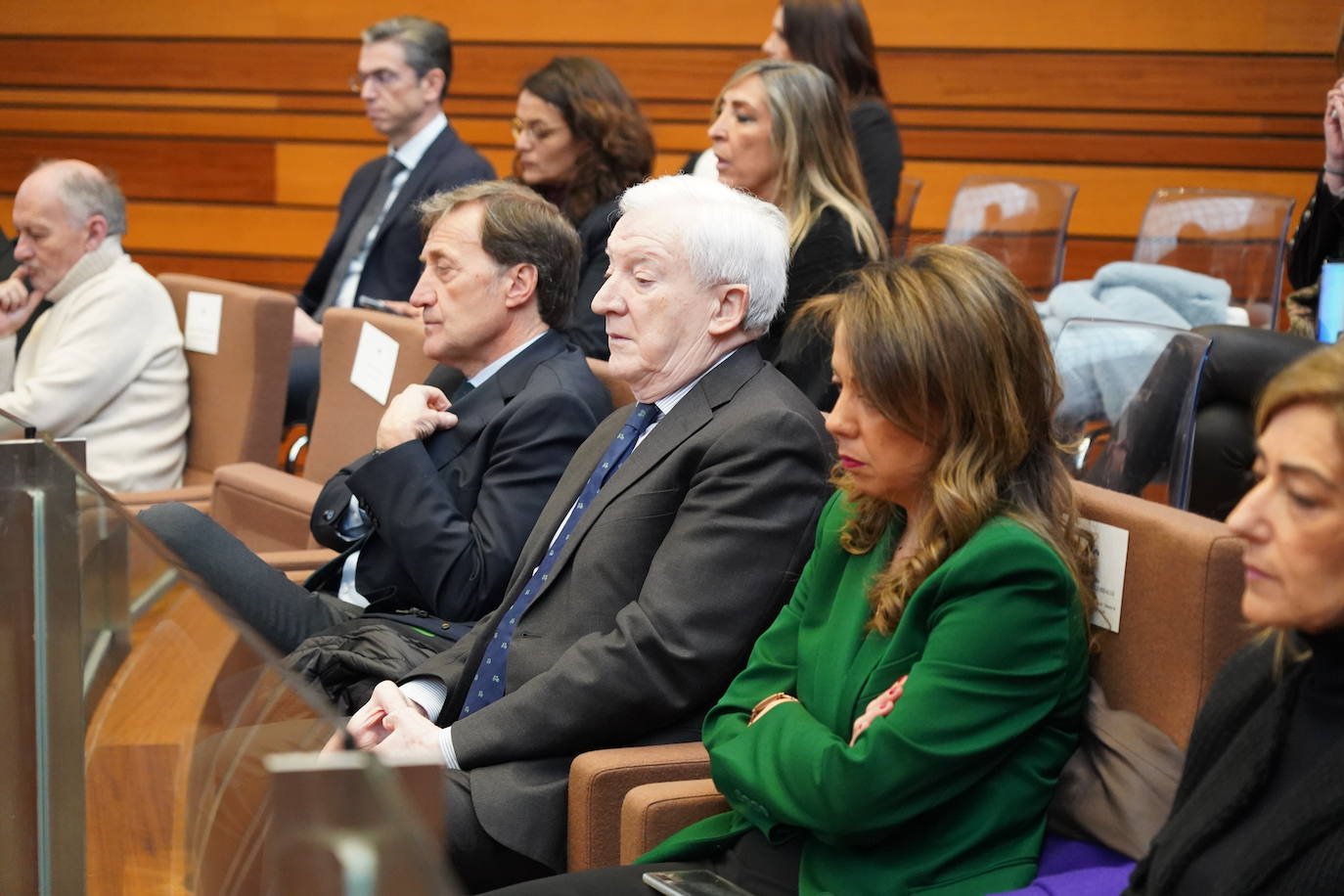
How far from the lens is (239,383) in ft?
12.6

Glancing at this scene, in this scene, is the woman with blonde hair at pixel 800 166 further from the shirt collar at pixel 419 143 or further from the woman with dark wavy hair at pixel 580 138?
the shirt collar at pixel 419 143

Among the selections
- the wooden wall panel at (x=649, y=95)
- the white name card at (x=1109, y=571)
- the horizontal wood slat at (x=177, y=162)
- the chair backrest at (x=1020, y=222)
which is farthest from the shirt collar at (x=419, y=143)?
the white name card at (x=1109, y=571)

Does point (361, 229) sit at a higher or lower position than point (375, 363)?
higher

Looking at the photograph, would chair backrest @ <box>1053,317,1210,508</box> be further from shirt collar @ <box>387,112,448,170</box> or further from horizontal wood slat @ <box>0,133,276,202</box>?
horizontal wood slat @ <box>0,133,276,202</box>

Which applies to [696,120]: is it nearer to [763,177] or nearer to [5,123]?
[763,177]

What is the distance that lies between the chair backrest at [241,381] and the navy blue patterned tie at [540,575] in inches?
69.0

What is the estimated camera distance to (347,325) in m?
3.49

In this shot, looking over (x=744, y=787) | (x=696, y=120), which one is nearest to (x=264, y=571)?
(x=744, y=787)

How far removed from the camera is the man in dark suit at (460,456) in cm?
251

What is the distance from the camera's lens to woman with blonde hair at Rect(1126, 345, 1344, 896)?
1170mm

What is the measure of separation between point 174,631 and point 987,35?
4.90 m

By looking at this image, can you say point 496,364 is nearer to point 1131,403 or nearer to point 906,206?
point 1131,403

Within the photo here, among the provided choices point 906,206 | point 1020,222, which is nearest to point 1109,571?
point 1020,222

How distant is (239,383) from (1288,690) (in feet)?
10.1
